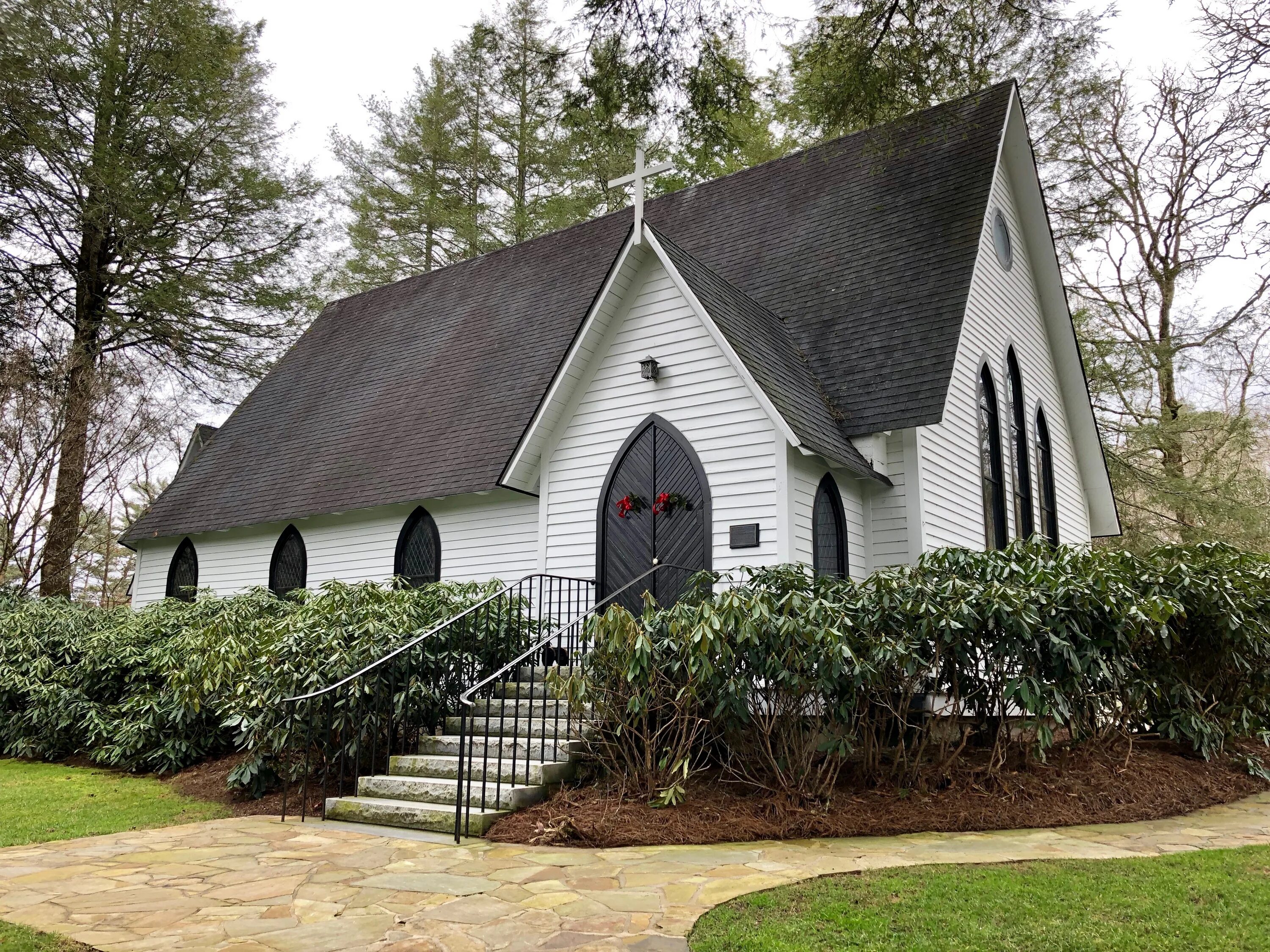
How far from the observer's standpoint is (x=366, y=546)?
13.8 meters

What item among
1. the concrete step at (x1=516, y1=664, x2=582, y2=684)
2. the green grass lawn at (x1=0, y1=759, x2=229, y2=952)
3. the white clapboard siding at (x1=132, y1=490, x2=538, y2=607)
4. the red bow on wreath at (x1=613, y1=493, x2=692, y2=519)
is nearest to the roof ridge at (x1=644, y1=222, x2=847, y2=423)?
the red bow on wreath at (x1=613, y1=493, x2=692, y2=519)

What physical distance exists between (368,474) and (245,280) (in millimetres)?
12576

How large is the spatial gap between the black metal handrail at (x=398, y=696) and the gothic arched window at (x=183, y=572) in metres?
9.16

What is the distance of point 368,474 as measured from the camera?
13.8 metres

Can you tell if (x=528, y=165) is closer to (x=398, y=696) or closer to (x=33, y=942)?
(x=398, y=696)

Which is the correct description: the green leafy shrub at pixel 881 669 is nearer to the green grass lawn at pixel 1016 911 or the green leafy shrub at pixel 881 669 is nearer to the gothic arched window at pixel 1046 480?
the green grass lawn at pixel 1016 911

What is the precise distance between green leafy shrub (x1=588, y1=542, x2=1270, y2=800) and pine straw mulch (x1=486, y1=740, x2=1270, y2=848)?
18 cm

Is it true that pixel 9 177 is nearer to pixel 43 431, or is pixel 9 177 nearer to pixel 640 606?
pixel 43 431

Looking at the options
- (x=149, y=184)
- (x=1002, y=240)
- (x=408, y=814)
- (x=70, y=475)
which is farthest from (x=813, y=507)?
(x=149, y=184)

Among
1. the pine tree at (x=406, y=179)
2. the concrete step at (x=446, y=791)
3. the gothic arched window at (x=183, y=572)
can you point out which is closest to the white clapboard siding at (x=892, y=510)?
the concrete step at (x=446, y=791)

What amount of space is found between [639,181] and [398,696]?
5810mm

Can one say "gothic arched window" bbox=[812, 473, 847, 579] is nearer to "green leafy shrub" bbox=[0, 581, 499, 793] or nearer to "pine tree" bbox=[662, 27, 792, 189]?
"green leafy shrub" bbox=[0, 581, 499, 793]

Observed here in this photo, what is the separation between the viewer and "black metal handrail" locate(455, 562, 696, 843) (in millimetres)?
6648

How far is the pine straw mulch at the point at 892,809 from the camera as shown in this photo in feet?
20.8
